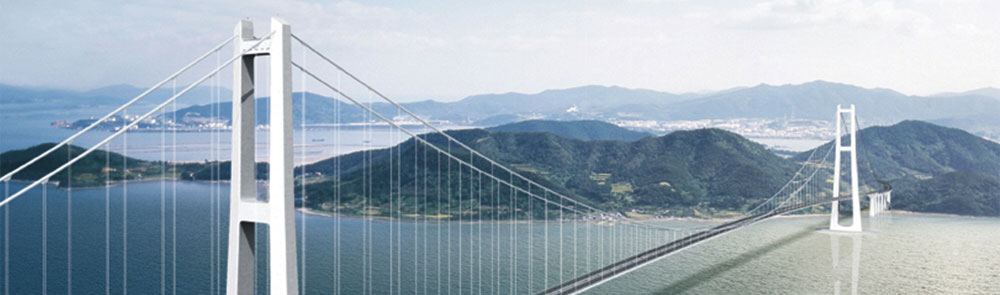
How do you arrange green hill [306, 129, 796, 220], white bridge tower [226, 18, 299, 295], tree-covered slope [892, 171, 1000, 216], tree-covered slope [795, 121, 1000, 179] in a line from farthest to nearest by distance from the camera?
tree-covered slope [795, 121, 1000, 179], green hill [306, 129, 796, 220], tree-covered slope [892, 171, 1000, 216], white bridge tower [226, 18, 299, 295]

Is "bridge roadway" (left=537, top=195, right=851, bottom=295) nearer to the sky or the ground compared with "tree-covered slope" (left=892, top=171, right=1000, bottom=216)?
nearer to the sky

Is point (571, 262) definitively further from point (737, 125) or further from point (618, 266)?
point (737, 125)

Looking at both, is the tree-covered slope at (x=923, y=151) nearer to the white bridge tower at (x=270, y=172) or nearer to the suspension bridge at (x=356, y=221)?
the suspension bridge at (x=356, y=221)

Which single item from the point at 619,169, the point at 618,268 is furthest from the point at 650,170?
the point at 618,268

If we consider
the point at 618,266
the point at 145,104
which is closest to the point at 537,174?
the point at 145,104

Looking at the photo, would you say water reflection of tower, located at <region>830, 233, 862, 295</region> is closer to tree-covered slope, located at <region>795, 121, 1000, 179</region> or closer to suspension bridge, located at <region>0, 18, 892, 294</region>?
suspension bridge, located at <region>0, 18, 892, 294</region>

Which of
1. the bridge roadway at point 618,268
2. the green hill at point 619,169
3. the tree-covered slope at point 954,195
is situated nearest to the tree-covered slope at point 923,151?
the tree-covered slope at point 954,195

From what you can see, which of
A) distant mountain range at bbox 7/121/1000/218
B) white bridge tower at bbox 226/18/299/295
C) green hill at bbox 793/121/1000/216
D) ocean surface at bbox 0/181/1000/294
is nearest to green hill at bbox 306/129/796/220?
distant mountain range at bbox 7/121/1000/218
